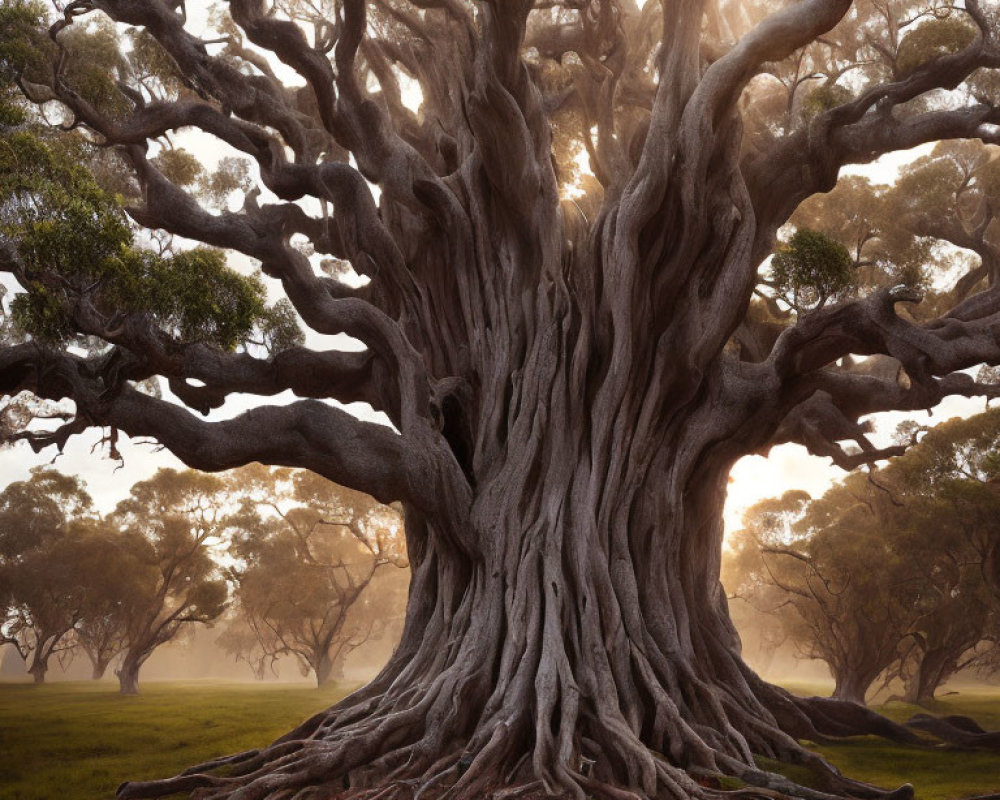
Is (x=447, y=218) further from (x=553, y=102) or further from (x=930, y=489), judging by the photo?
(x=930, y=489)

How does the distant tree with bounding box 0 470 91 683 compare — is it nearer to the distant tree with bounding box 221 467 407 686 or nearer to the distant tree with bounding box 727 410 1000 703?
the distant tree with bounding box 221 467 407 686

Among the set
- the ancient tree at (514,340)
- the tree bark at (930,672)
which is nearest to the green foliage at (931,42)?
the ancient tree at (514,340)

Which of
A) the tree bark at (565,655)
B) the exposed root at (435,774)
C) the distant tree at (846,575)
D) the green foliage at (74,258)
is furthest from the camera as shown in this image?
the distant tree at (846,575)

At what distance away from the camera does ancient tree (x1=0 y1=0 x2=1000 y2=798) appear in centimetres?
848

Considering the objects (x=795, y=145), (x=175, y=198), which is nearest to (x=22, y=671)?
(x=175, y=198)

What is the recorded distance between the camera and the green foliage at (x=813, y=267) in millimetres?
10734

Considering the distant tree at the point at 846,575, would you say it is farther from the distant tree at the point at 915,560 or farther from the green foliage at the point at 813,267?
the green foliage at the point at 813,267

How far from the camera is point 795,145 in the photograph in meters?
12.3

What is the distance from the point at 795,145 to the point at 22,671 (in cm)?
8644

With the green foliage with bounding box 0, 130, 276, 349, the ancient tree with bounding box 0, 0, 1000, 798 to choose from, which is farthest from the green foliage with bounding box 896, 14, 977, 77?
the green foliage with bounding box 0, 130, 276, 349

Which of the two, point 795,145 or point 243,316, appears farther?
point 795,145

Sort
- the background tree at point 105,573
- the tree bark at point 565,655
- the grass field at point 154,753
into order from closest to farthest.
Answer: the tree bark at point 565,655 < the grass field at point 154,753 < the background tree at point 105,573

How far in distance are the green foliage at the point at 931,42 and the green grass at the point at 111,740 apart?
48.3 ft

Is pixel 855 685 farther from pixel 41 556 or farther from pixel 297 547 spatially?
pixel 41 556
